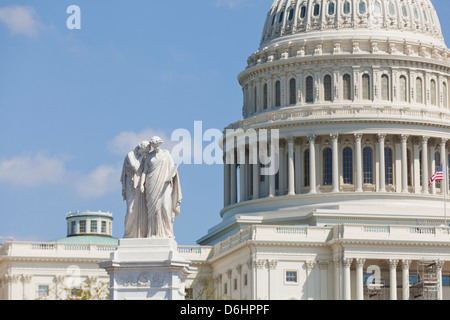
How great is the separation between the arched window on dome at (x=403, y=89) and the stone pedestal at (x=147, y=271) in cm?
10567

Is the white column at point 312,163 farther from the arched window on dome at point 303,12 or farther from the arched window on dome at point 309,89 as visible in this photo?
the arched window on dome at point 303,12

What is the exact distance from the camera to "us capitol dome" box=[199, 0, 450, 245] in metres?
133

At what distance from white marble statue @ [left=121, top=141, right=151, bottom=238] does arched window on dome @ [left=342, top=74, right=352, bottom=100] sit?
104m

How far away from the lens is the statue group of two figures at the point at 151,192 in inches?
1372

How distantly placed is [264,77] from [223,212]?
49.2ft

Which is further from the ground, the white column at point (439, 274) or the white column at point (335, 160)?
the white column at point (335, 160)

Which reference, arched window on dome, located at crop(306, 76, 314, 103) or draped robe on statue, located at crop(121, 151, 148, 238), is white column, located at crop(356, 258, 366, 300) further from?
draped robe on statue, located at crop(121, 151, 148, 238)

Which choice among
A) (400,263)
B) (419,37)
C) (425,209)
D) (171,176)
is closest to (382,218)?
(425,209)

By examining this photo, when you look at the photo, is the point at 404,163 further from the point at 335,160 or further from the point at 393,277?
the point at 393,277

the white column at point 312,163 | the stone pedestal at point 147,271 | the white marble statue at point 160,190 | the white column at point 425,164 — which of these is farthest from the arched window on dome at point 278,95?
the stone pedestal at point 147,271

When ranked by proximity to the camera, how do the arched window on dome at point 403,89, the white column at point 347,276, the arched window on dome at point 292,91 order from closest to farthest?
the white column at point 347,276 < the arched window on dome at point 403,89 < the arched window on dome at point 292,91

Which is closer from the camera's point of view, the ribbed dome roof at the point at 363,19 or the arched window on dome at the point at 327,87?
the arched window on dome at the point at 327,87

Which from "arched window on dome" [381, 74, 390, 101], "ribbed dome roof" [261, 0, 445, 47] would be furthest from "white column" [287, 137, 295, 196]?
"ribbed dome roof" [261, 0, 445, 47]
